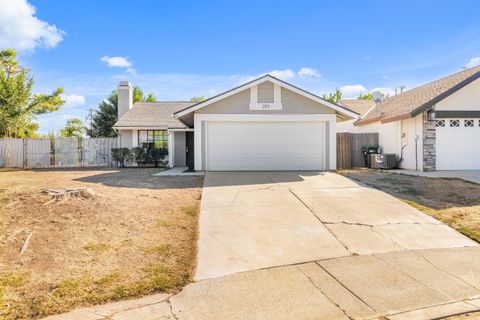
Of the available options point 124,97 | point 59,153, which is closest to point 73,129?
point 59,153

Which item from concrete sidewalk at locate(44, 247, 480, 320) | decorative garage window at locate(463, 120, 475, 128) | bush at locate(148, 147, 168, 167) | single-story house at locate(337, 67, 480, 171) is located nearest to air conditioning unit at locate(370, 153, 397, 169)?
single-story house at locate(337, 67, 480, 171)

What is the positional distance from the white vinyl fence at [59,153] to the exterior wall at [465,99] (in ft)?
61.4

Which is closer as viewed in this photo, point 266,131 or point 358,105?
point 266,131

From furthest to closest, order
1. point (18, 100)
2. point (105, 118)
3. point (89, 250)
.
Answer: point (105, 118), point (18, 100), point (89, 250)

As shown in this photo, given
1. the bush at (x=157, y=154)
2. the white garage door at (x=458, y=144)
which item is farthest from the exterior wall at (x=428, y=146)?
the bush at (x=157, y=154)

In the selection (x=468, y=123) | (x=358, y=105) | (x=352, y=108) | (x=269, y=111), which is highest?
(x=358, y=105)

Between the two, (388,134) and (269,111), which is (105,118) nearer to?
(269,111)

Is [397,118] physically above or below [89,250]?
above

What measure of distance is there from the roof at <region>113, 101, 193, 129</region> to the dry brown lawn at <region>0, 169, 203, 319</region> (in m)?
11.6

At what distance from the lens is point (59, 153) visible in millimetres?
21078

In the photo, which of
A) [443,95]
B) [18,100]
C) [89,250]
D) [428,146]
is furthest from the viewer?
[18,100]

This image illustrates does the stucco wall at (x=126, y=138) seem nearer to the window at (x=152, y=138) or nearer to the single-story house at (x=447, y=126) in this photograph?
the window at (x=152, y=138)

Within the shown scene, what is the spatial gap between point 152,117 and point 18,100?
1095 centimetres

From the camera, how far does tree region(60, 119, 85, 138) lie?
3291 centimetres
